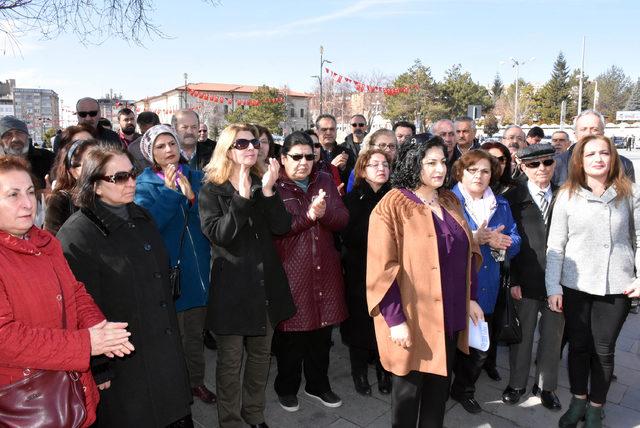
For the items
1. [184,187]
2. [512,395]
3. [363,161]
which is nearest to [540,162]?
[363,161]

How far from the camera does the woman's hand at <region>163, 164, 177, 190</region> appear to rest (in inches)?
124

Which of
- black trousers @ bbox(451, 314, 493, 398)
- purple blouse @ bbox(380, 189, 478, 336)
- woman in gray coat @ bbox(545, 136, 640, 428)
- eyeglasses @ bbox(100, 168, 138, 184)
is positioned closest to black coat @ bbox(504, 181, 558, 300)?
woman in gray coat @ bbox(545, 136, 640, 428)

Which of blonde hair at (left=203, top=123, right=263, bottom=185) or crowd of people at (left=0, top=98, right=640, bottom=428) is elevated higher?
blonde hair at (left=203, top=123, right=263, bottom=185)

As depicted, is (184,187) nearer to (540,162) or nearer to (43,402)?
(43,402)

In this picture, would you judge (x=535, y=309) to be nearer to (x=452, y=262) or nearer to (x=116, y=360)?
(x=452, y=262)

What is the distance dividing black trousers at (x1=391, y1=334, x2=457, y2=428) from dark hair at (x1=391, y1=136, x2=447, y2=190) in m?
0.93

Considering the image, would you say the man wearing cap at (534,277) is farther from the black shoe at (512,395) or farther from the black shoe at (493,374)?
the black shoe at (493,374)

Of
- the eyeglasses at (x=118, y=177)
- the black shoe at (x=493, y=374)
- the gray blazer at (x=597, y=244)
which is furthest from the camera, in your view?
the black shoe at (x=493, y=374)

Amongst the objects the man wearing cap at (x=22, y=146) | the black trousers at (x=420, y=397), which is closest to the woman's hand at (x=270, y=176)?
the black trousers at (x=420, y=397)

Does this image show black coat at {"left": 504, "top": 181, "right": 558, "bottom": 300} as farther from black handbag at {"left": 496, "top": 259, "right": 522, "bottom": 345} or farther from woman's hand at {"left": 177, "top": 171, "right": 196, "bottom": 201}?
woman's hand at {"left": 177, "top": 171, "right": 196, "bottom": 201}

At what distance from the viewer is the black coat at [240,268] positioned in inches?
113

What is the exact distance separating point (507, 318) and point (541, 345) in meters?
0.48

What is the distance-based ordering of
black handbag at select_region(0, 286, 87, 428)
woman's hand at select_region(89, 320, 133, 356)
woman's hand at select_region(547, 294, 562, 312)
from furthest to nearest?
woman's hand at select_region(547, 294, 562, 312) < woman's hand at select_region(89, 320, 133, 356) < black handbag at select_region(0, 286, 87, 428)

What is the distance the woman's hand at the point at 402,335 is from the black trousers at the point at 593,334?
1.46 metres
